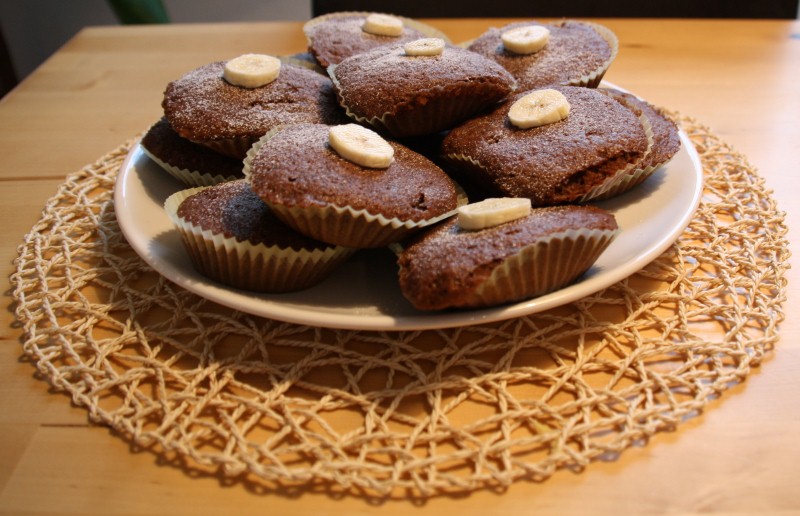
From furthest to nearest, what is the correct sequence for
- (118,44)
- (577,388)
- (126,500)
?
1. (118,44)
2. (577,388)
3. (126,500)

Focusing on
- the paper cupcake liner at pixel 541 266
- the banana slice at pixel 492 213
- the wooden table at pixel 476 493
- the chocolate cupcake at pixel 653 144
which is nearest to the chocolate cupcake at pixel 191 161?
the wooden table at pixel 476 493

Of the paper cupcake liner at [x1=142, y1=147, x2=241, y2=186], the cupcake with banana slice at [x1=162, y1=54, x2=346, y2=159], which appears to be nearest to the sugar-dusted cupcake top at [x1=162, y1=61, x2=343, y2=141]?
the cupcake with banana slice at [x1=162, y1=54, x2=346, y2=159]

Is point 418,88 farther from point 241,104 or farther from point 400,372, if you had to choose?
point 400,372

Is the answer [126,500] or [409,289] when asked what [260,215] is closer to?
[409,289]

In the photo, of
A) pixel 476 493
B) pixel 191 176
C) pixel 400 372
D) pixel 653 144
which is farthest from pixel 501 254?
pixel 191 176

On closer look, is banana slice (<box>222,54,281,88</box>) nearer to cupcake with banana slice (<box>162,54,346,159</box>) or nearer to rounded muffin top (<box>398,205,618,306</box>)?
cupcake with banana slice (<box>162,54,346,159</box>)

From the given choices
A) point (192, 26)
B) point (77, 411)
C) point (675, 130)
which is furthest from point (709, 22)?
point (77, 411)
